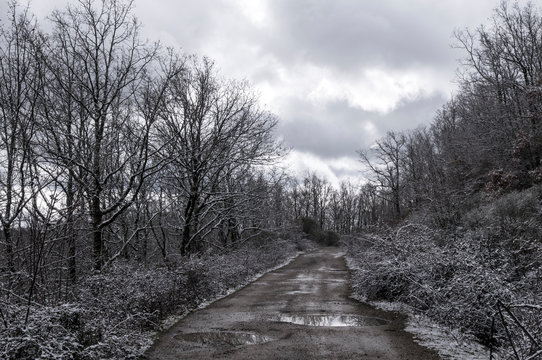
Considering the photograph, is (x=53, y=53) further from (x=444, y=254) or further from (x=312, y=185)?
(x=312, y=185)

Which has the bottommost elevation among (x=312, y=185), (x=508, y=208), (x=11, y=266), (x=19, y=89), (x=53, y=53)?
(x=11, y=266)

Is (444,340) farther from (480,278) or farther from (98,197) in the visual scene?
(98,197)

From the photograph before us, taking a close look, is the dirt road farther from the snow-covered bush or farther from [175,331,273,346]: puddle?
the snow-covered bush

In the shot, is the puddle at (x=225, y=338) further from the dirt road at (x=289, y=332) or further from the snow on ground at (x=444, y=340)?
the snow on ground at (x=444, y=340)

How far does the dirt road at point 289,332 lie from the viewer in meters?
7.74

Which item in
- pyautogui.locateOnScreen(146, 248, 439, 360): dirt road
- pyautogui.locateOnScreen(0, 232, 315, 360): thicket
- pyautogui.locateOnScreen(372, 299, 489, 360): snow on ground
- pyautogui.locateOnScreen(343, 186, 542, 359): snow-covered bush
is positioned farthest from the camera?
pyautogui.locateOnScreen(146, 248, 439, 360): dirt road

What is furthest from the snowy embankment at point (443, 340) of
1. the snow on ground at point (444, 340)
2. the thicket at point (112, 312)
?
the thicket at point (112, 312)

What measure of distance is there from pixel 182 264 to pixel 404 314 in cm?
727

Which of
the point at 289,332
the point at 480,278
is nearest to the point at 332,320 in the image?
the point at 289,332

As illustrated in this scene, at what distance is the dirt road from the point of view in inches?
305

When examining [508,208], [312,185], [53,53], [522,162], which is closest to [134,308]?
[53,53]

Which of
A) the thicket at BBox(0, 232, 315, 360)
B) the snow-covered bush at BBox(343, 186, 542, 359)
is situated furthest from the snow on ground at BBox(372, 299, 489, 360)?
the thicket at BBox(0, 232, 315, 360)

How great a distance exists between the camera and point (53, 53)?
12.9 metres

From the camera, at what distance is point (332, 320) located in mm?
10836
